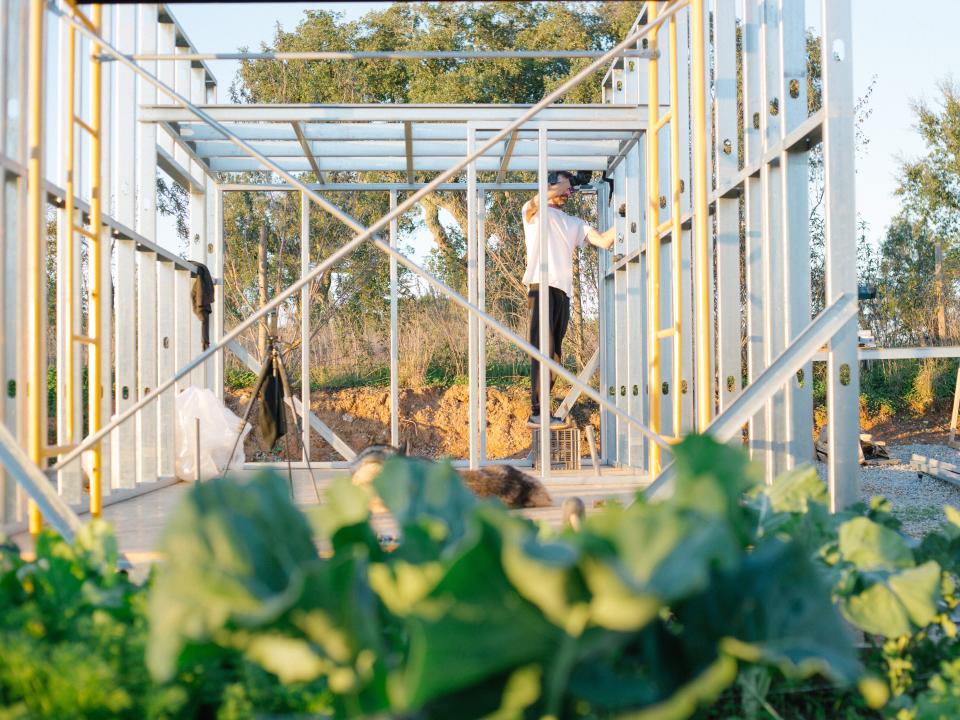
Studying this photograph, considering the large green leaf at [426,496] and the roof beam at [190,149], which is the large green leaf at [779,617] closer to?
the large green leaf at [426,496]

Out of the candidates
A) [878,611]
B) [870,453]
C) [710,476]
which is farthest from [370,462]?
[870,453]

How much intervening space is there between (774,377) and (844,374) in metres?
0.55

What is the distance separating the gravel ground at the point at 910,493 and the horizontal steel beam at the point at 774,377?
2061 mm

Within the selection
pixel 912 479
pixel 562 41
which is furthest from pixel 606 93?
pixel 562 41

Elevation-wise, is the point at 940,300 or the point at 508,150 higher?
the point at 508,150

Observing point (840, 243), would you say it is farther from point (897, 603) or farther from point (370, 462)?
point (370, 462)

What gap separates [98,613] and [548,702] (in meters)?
0.82

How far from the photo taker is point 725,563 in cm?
93

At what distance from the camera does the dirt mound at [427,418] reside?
1338 centimetres

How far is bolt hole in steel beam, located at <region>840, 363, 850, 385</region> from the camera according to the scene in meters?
3.51

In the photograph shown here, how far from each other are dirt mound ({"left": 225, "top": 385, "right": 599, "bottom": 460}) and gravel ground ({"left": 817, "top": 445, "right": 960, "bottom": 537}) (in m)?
5.05

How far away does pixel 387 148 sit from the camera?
7.32 meters

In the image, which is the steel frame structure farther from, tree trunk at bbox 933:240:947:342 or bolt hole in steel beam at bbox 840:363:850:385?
tree trunk at bbox 933:240:947:342

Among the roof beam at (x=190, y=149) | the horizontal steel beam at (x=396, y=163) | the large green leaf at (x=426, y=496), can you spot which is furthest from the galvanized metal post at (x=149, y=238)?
the large green leaf at (x=426, y=496)
